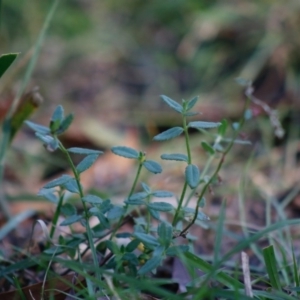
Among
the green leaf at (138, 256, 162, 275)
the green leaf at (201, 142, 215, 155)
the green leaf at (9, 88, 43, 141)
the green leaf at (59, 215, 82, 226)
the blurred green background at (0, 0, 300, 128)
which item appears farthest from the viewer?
the blurred green background at (0, 0, 300, 128)

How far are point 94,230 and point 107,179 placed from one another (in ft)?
3.62

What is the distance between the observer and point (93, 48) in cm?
303

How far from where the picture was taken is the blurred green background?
246 centimetres

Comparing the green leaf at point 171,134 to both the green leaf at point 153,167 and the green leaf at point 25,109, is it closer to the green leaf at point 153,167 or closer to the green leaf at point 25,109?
the green leaf at point 153,167

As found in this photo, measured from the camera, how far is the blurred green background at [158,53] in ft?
8.05

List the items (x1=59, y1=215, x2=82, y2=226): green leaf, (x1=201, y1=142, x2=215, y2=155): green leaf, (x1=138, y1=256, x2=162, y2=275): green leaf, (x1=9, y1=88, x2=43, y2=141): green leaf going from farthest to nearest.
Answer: (x1=9, y1=88, x2=43, y2=141): green leaf
(x1=201, y1=142, x2=215, y2=155): green leaf
(x1=59, y1=215, x2=82, y2=226): green leaf
(x1=138, y1=256, x2=162, y2=275): green leaf

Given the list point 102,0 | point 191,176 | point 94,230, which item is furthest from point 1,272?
point 102,0

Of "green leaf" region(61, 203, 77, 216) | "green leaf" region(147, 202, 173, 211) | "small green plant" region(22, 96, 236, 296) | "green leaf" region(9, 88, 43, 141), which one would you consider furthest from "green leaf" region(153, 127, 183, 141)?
"green leaf" region(9, 88, 43, 141)

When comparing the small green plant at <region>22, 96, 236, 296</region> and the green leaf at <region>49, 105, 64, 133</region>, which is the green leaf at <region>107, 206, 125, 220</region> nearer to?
the small green plant at <region>22, 96, 236, 296</region>

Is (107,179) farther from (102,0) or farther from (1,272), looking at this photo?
(102,0)

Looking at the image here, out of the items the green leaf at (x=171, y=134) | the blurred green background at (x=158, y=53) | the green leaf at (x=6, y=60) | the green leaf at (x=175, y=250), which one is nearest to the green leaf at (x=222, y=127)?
the green leaf at (x=171, y=134)

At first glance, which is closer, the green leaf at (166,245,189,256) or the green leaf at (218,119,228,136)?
the green leaf at (166,245,189,256)

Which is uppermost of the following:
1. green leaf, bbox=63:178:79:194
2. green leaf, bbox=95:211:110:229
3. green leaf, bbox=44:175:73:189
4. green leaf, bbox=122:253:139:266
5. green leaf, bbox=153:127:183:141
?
green leaf, bbox=153:127:183:141

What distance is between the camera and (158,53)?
3.09 metres
